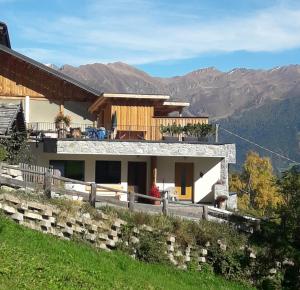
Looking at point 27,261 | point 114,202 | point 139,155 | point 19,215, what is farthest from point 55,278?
point 139,155

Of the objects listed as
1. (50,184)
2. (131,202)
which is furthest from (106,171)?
(50,184)

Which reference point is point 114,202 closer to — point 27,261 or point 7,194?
point 7,194

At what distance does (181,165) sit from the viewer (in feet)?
106

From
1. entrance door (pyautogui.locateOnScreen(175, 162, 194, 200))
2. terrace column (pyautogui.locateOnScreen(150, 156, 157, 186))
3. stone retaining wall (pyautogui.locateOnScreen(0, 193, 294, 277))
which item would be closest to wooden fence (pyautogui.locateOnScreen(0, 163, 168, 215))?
stone retaining wall (pyautogui.locateOnScreen(0, 193, 294, 277))

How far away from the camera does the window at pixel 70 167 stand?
1233 inches

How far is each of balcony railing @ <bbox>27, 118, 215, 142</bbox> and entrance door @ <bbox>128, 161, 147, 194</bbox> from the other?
1.41m

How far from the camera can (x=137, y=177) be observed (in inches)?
1266

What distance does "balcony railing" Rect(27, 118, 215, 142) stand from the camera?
101 feet

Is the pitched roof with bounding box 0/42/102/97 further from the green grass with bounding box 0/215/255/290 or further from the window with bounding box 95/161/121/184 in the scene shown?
the green grass with bounding box 0/215/255/290

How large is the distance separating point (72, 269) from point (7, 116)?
36.1 feet

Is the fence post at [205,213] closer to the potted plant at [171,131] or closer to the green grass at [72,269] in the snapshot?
the green grass at [72,269]

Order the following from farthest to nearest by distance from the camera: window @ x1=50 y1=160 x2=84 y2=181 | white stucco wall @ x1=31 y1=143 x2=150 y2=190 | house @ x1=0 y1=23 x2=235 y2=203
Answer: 1. window @ x1=50 y1=160 x2=84 y2=181
2. white stucco wall @ x1=31 y1=143 x2=150 y2=190
3. house @ x1=0 y1=23 x2=235 y2=203

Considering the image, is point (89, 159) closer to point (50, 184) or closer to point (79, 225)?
point (50, 184)

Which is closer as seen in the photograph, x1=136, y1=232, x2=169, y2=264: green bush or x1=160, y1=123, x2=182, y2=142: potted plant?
x1=136, y1=232, x2=169, y2=264: green bush
